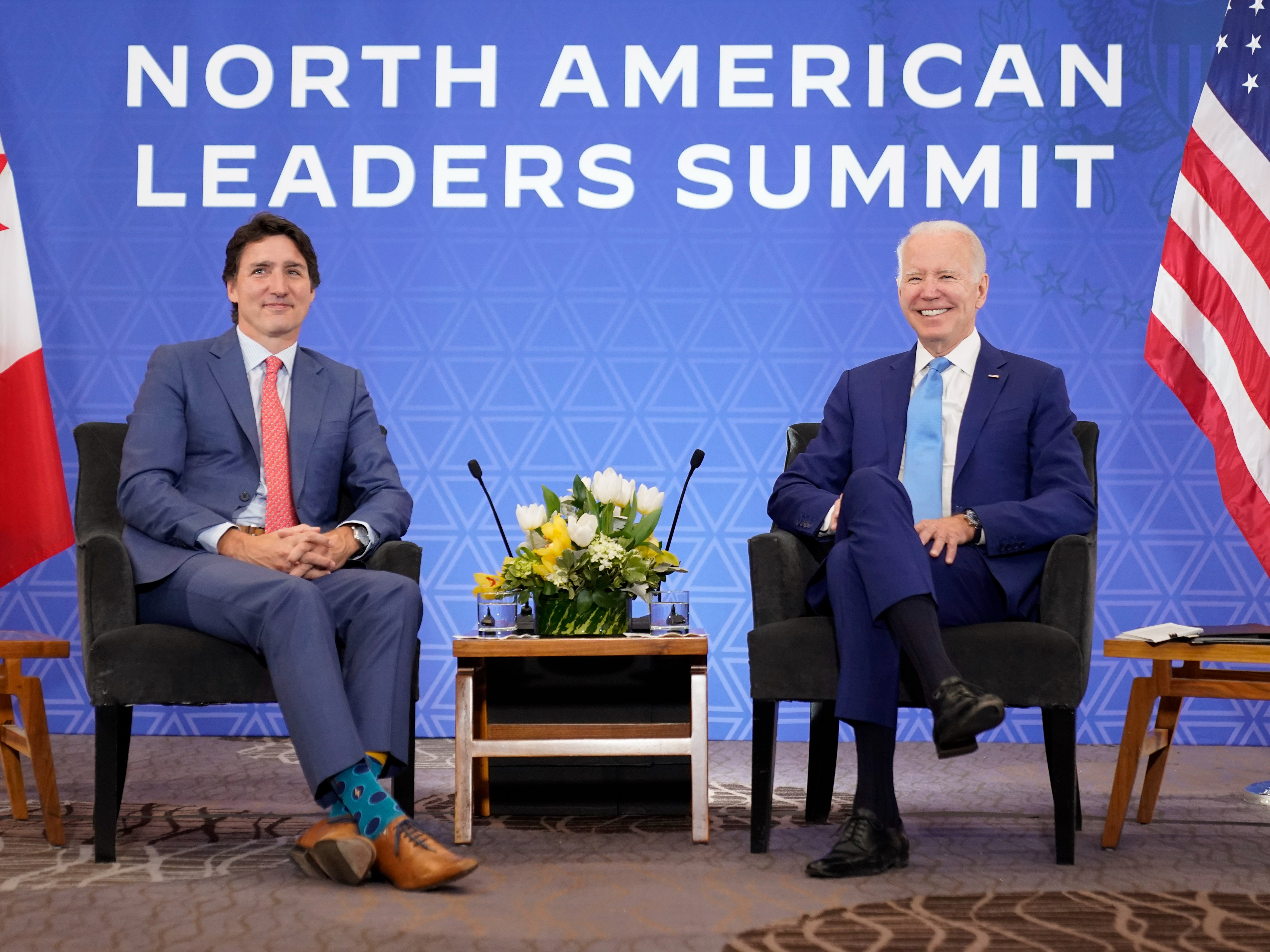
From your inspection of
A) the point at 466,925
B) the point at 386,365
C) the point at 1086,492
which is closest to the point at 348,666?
the point at 466,925

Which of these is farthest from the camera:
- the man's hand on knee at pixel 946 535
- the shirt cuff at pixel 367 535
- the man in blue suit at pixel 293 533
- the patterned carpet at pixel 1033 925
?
the shirt cuff at pixel 367 535

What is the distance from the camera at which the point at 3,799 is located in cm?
268

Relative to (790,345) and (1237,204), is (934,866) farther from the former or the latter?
(1237,204)

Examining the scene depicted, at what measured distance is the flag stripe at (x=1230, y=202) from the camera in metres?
3.52

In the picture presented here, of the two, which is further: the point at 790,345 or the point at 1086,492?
the point at 790,345

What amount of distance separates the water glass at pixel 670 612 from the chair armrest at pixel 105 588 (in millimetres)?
1041

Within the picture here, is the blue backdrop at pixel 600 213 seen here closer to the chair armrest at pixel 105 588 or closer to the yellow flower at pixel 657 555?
the yellow flower at pixel 657 555

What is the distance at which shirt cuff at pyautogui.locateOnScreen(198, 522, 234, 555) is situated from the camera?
230cm

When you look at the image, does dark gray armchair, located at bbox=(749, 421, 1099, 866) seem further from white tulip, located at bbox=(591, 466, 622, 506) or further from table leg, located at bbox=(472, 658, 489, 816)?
table leg, located at bbox=(472, 658, 489, 816)

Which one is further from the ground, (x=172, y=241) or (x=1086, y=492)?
(x=172, y=241)

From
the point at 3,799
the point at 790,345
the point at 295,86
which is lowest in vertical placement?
the point at 3,799

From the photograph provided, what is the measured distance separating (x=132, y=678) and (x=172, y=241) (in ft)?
7.36

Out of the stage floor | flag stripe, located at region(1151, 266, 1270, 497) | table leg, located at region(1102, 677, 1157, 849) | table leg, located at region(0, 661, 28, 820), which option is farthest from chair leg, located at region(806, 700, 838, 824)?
flag stripe, located at region(1151, 266, 1270, 497)

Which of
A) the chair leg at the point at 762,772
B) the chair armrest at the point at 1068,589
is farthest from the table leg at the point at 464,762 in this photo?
the chair armrest at the point at 1068,589
